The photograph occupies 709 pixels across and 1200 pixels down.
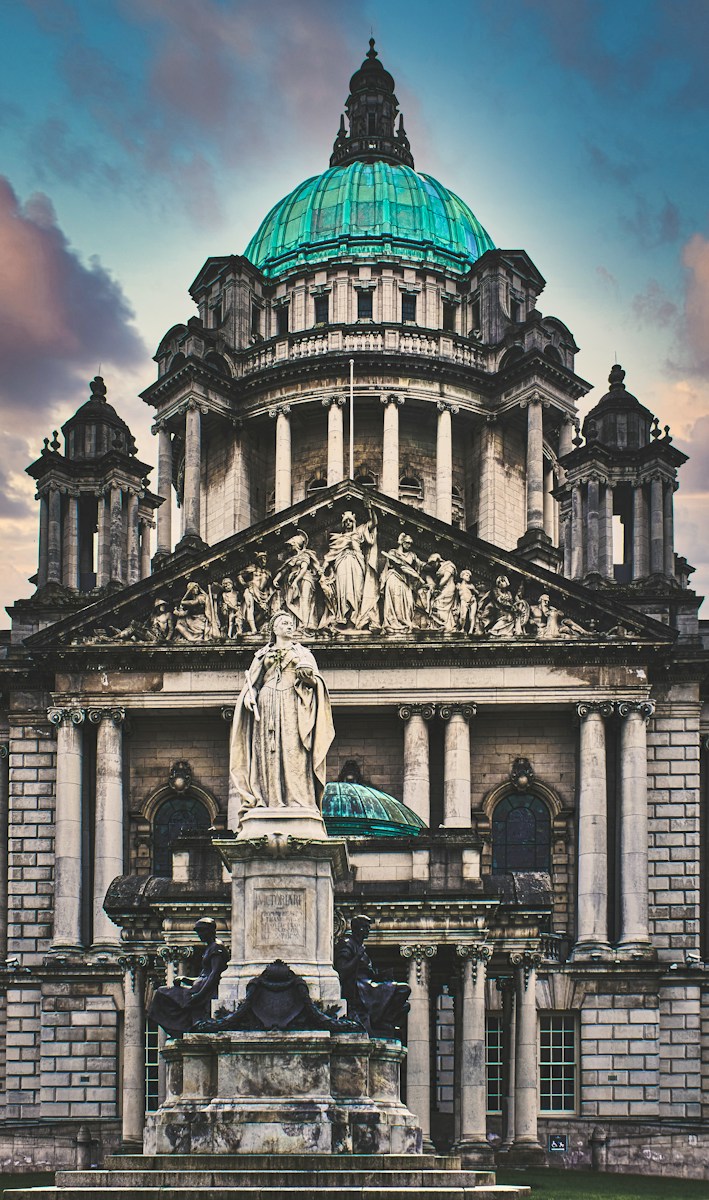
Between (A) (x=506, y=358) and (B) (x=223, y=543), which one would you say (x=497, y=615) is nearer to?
(B) (x=223, y=543)

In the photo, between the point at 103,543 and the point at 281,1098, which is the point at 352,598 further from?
the point at 281,1098

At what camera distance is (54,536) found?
71.9m

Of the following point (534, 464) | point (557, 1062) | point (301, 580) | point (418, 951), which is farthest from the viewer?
point (534, 464)

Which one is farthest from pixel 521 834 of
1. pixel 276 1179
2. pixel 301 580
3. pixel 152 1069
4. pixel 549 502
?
pixel 276 1179

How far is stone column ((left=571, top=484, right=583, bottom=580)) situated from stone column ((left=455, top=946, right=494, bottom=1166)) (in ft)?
84.5

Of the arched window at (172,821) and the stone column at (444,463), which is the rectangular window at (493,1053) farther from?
the stone column at (444,463)

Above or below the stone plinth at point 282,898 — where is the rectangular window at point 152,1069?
below

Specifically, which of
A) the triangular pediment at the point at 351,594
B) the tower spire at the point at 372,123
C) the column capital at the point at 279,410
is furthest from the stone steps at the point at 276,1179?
the tower spire at the point at 372,123

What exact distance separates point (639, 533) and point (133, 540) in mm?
16796

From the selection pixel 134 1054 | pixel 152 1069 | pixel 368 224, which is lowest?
pixel 152 1069

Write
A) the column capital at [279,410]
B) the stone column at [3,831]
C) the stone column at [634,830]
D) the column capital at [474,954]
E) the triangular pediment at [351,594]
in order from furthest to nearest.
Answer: the column capital at [279,410]
the stone column at [3,831]
the triangular pediment at [351,594]
the stone column at [634,830]
the column capital at [474,954]

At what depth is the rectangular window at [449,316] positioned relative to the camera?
8375 centimetres

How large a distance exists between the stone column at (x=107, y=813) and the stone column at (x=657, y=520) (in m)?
18.2

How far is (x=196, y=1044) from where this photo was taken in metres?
27.4
